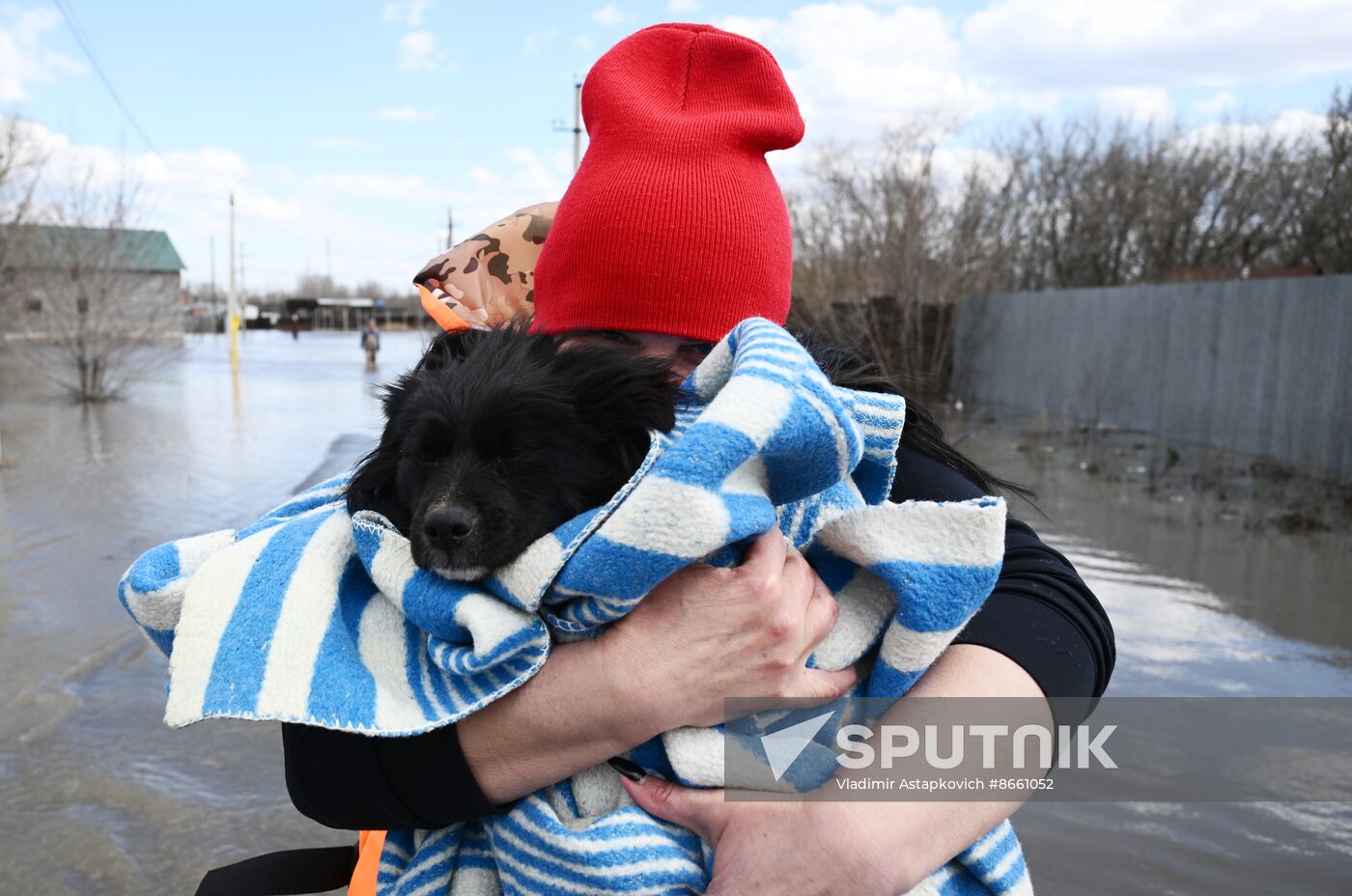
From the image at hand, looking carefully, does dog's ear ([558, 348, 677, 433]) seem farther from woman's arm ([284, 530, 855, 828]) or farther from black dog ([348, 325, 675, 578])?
woman's arm ([284, 530, 855, 828])

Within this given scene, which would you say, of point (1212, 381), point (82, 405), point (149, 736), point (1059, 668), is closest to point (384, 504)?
point (1059, 668)

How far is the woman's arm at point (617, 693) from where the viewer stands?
51.5 inches

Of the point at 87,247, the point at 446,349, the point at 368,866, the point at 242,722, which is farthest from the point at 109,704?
the point at 87,247

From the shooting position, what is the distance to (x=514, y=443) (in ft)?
4.71

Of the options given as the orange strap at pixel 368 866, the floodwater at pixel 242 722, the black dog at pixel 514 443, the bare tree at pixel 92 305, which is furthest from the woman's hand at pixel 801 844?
the bare tree at pixel 92 305

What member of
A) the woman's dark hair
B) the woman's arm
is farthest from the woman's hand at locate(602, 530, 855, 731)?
the woman's dark hair

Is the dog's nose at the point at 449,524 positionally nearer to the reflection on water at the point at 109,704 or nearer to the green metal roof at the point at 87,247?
the reflection on water at the point at 109,704

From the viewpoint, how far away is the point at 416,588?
132 centimetres

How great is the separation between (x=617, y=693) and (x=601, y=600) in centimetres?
13

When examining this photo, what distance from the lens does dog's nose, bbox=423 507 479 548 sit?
1.30 m

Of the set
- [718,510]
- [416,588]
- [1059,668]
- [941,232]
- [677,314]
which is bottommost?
[1059,668]

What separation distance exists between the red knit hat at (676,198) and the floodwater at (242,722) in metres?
0.55

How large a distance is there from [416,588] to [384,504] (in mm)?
299

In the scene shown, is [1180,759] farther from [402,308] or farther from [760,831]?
[402,308]
